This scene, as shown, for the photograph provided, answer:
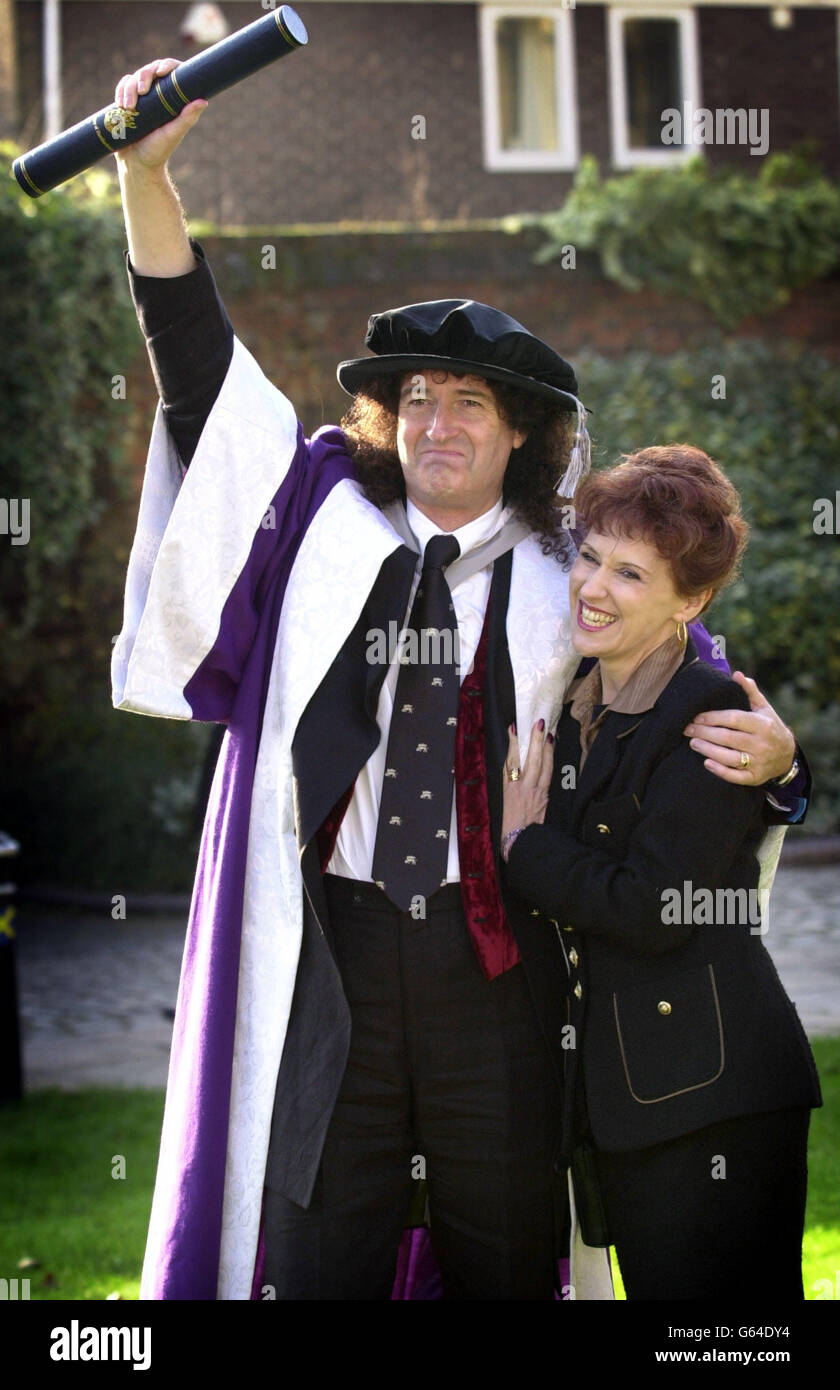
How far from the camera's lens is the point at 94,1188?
494 centimetres

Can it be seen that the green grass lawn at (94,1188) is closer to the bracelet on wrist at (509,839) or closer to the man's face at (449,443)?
the bracelet on wrist at (509,839)

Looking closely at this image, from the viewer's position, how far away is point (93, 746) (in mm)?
9633

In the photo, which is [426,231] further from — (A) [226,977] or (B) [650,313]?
(A) [226,977]

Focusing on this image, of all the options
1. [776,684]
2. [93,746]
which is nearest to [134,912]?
[93,746]

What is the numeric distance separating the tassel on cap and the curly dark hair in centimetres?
2

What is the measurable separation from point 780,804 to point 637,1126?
58 cm

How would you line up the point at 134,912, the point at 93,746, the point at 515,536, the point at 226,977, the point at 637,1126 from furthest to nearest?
1. the point at 93,746
2. the point at 134,912
3. the point at 515,536
4. the point at 226,977
5. the point at 637,1126

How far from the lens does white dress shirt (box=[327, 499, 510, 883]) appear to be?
107 inches

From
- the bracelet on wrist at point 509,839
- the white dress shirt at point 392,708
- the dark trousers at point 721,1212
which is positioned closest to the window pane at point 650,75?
the white dress shirt at point 392,708

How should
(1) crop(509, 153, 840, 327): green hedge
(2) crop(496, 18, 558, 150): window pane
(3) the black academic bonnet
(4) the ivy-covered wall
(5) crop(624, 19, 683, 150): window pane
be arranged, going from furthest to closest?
(5) crop(624, 19, 683, 150): window pane < (2) crop(496, 18, 558, 150): window pane < (1) crop(509, 153, 840, 327): green hedge < (4) the ivy-covered wall < (3) the black academic bonnet

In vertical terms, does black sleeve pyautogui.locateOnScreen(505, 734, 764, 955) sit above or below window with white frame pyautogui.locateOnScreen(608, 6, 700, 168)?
below

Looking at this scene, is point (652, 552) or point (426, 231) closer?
point (652, 552)

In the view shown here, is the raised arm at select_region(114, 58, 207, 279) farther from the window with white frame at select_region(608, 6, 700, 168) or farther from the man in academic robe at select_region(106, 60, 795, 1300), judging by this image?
the window with white frame at select_region(608, 6, 700, 168)

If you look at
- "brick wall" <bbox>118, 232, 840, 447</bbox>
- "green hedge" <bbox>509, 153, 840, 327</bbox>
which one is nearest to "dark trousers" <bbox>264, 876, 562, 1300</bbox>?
"brick wall" <bbox>118, 232, 840, 447</bbox>
